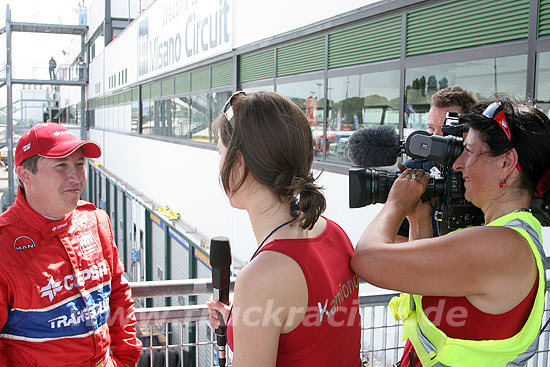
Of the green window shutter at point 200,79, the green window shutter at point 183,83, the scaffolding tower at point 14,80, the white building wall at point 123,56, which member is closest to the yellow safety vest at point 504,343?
the green window shutter at point 200,79

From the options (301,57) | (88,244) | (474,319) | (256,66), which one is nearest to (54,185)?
(88,244)

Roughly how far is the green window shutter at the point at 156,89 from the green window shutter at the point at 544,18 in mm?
13324

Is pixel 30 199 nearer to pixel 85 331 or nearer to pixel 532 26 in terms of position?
pixel 85 331

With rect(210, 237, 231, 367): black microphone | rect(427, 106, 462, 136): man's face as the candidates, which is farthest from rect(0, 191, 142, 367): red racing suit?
rect(427, 106, 462, 136): man's face

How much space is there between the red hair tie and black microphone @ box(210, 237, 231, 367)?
0.93 m

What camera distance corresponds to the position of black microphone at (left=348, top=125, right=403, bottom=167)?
2002 mm

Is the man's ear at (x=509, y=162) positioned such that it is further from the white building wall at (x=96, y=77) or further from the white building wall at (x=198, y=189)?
the white building wall at (x=96, y=77)

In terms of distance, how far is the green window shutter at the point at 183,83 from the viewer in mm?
12961

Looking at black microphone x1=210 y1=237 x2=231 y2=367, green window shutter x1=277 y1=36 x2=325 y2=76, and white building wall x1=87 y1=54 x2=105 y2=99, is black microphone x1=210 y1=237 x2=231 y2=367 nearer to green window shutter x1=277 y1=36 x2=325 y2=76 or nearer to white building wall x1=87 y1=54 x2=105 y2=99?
green window shutter x1=277 y1=36 x2=325 y2=76

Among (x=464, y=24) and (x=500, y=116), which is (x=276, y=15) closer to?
(x=464, y=24)

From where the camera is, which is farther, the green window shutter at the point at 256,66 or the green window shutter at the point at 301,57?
the green window shutter at the point at 256,66

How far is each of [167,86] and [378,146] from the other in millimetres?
13741

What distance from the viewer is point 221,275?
5.35 ft

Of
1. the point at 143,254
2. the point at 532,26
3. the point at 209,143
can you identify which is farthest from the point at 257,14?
the point at 143,254
